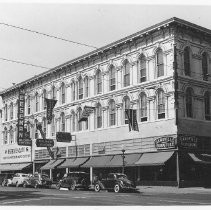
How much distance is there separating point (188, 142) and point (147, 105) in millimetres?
5048

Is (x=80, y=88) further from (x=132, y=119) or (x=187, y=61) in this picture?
(x=187, y=61)

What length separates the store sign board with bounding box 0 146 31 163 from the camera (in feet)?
182

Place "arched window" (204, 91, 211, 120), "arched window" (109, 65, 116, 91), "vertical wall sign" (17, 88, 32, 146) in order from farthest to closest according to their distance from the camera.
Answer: "vertical wall sign" (17, 88, 32, 146) < "arched window" (109, 65, 116, 91) < "arched window" (204, 91, 211, 120)

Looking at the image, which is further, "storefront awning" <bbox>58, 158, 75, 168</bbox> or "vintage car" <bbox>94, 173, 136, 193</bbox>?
"storefront awning" <bbox>58, 158, 75, 168</bbox>

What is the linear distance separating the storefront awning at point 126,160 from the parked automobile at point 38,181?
579cm

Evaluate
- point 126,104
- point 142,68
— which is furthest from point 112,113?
point 142,68

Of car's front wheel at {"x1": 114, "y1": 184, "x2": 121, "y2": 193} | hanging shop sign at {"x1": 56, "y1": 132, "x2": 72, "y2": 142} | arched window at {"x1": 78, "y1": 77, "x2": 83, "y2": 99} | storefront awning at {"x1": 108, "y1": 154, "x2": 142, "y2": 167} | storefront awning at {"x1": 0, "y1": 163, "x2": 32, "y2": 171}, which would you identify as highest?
arched window at {"x1": 78, "y1": 77, "x2": 83, "y2": 99}

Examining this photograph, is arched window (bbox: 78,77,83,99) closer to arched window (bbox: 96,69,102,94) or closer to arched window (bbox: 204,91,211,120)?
arched window (bbox: 96,69,102,94)

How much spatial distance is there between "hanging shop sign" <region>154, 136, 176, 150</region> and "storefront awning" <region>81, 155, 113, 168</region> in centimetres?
611

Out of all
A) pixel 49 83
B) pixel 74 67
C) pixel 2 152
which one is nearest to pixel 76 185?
pixel 74 67

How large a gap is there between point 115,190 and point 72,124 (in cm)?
1747

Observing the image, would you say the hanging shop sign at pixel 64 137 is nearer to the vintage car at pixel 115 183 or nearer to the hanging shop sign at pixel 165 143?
the hanging shop sign at pixel 165 143

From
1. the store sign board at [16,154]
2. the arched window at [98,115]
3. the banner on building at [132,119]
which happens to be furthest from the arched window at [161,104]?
the store sign board at [16,154]

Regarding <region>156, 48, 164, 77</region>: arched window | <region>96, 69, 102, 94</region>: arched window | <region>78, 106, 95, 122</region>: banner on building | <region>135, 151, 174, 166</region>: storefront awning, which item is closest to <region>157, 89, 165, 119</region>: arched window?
<region>156, 48, 164, 77</region>: arched window
